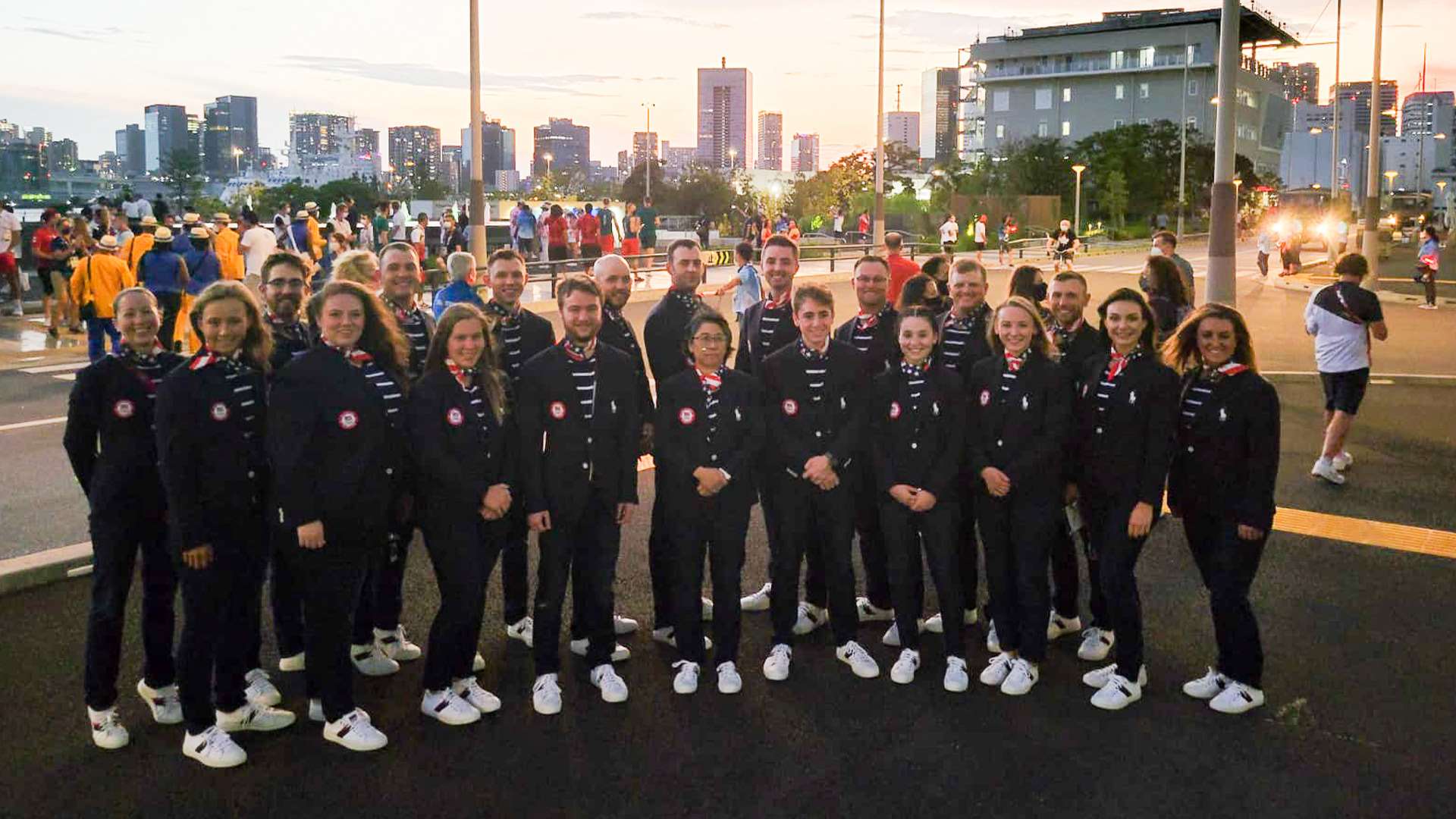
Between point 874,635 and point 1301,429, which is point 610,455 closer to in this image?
point 874,635

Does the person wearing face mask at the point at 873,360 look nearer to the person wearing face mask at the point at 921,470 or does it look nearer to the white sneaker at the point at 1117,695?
the person wearing face mask at the point at 921,470

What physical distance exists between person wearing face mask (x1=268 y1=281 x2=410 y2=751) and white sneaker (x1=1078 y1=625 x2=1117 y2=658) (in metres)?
3.49

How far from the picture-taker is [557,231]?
1080 inches

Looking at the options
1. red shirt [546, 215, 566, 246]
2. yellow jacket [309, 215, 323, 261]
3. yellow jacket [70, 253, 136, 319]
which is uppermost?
red shirt [546, 215, 566, 246]

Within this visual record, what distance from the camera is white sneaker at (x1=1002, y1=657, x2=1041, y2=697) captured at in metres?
5.86

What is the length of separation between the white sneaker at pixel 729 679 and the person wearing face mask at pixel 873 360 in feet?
3.59

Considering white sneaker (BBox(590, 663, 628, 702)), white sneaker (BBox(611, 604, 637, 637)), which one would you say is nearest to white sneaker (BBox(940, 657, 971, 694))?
white sneaker (BBox(590, 663, 628, 702))

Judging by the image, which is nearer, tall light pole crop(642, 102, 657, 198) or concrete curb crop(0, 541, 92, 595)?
concrete curb crop(0, 541, 92, 595)

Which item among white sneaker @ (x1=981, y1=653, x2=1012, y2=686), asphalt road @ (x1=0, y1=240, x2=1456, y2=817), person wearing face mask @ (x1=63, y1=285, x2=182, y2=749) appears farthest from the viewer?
white sneaker @ (x1=981, y1=653, x2=1012, y2=686)

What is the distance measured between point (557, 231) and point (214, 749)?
23044 millimetres

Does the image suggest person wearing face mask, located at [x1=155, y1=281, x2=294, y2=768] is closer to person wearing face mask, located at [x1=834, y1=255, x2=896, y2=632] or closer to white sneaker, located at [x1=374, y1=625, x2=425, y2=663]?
white sneaker, located at [x1=374, y1=625, x2=425, y2=663]

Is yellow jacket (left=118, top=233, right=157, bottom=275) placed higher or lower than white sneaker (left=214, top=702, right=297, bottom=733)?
higher

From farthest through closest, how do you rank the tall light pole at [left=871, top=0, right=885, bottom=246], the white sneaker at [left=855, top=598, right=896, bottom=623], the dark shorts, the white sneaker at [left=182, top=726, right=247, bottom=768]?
the tall light pole at [left=871, top=0, right=885, bottom=246], the dark shorts, the white sneaker at [left=855, top=598, right=896, bottom=623], the white sneaker at [left=182, top=726, right=247, bottom=768]

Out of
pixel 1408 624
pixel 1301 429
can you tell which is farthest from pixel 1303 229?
pixel 1408 624
